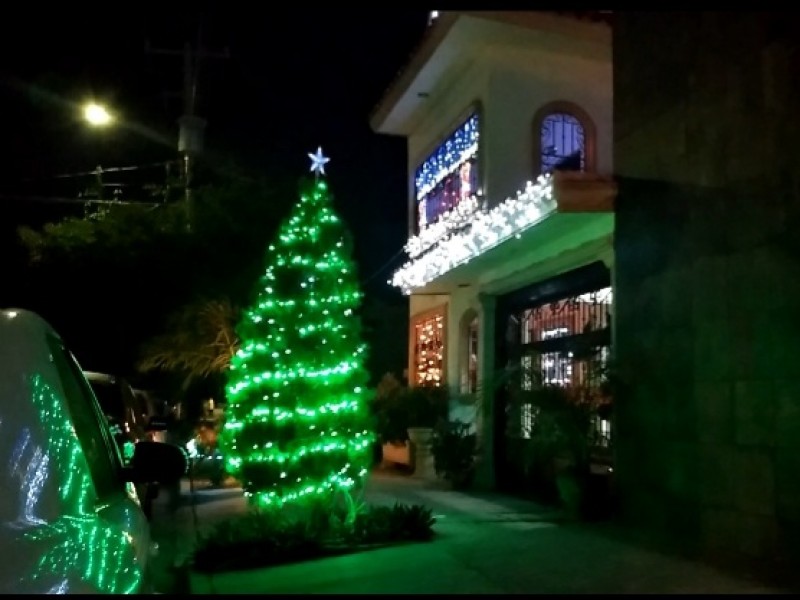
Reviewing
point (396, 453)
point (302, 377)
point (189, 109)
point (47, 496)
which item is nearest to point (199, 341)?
point (396, 453)

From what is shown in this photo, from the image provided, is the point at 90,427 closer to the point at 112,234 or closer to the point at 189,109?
the point at 189,109

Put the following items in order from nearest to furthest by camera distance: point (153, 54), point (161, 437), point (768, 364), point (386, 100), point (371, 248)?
point (768, 364)
point (161, 437)
point (386, 100)
point (153, 54)
point (371, 248)

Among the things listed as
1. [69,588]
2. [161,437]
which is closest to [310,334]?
[161,437]

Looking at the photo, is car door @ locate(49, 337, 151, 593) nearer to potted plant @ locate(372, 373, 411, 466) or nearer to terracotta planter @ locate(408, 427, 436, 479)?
terracotta planter @ locate(408, 427, 436, 479)

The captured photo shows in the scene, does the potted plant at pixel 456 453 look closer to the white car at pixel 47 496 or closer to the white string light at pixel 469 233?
the white string light at pixel 469 233

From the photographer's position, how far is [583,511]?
12.0 meters

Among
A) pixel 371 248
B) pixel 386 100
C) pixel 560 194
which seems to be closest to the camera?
pixel 560 194

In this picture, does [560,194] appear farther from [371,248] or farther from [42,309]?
[42,309]

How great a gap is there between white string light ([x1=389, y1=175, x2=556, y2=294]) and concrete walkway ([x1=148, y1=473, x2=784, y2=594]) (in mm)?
3266

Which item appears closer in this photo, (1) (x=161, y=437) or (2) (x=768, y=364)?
(2) (x=768, y=364)

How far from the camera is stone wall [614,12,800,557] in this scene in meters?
8.67

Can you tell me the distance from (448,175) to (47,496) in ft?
50.6

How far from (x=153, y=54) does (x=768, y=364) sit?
19.2m

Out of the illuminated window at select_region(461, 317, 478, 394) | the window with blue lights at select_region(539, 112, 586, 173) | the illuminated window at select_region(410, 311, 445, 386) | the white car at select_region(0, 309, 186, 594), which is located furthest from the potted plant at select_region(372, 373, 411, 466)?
the white car at select_region(0, 309, 186, 594)
